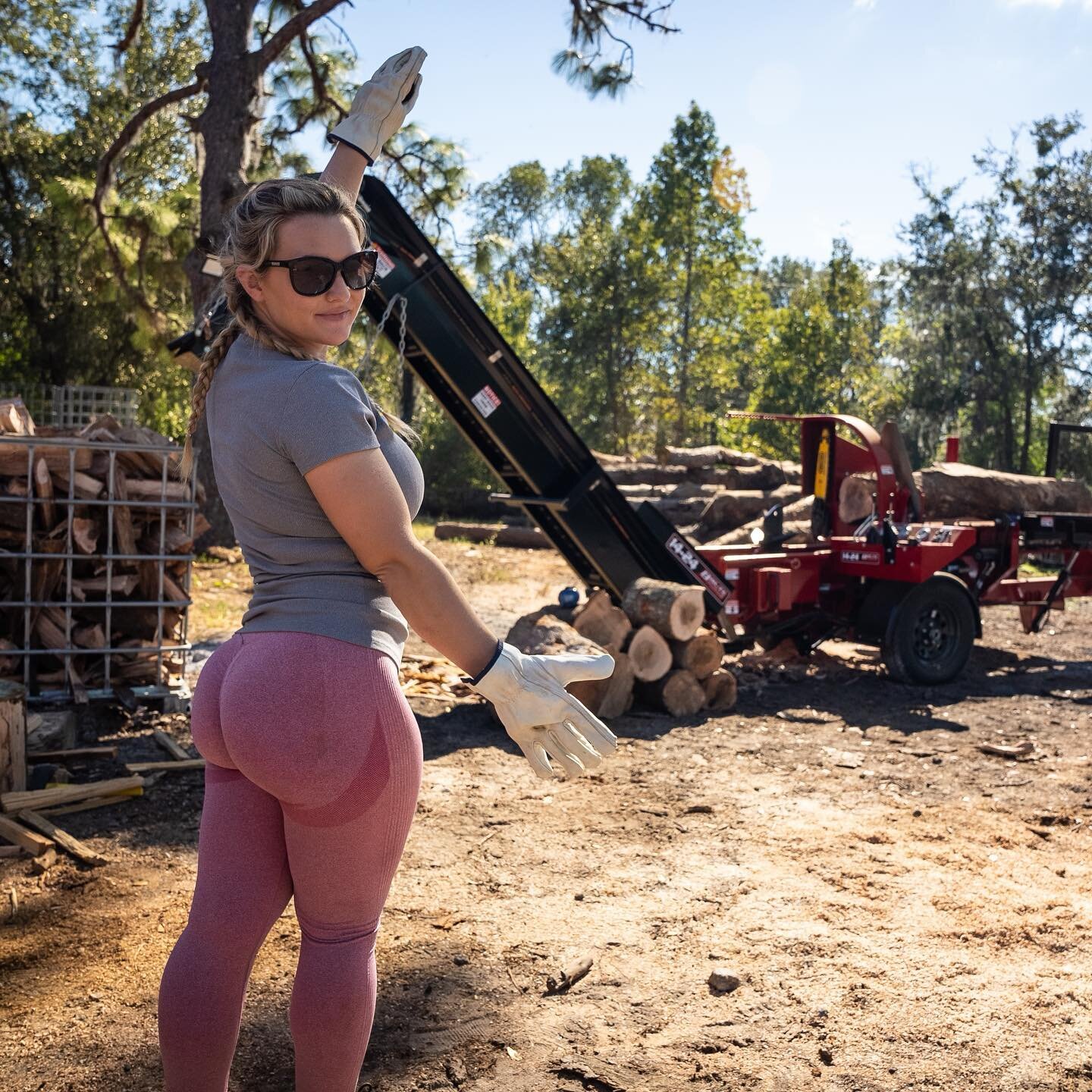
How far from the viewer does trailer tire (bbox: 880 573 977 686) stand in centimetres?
812

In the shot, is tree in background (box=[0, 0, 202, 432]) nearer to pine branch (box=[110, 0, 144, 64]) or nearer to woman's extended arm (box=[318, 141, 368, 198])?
pine branch (box=[110, 0, 144, 64])

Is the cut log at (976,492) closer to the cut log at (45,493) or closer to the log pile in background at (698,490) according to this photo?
the log pile in background at (698,490)

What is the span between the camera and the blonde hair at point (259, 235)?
6.01ft

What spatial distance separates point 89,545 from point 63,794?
1.63 meters

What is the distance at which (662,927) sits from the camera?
12.2 feet

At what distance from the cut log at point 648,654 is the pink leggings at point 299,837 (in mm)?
5422

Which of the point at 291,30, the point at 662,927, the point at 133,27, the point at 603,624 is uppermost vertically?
the point at 133,27

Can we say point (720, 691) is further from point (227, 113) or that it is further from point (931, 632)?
point (227, 113)

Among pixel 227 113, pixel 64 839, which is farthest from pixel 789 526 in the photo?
pixel 64 839

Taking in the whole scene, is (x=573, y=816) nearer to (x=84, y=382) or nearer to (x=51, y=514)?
(x=51, y=514)

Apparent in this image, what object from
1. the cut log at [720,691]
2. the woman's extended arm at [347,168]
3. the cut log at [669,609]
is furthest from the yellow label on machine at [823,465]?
the woman's extended arm at [347,168]

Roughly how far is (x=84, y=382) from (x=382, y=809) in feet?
76.4

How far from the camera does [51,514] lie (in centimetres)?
583

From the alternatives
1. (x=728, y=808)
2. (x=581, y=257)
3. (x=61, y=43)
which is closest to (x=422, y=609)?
(x=728, y=808)
